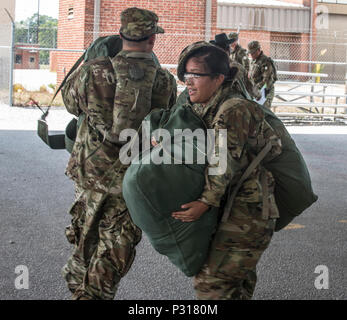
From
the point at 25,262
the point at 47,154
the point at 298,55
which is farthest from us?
the point at 298,55

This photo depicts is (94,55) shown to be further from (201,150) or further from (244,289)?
(244,289)

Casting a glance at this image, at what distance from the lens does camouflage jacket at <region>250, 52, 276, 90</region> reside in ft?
39.2

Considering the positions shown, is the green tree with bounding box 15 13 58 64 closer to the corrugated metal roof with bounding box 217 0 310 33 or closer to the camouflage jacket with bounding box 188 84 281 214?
the corrugated metal roof with bounding box 217 0 310 33

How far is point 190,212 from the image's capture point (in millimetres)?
2643

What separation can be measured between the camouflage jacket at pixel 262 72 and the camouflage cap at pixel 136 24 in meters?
8.79

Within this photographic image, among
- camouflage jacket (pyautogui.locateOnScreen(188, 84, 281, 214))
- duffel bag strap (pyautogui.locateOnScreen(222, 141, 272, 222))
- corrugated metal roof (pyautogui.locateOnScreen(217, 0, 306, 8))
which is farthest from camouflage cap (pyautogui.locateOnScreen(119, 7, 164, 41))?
corrugated metal roof (pyautogui.locateOnScreen(217, 0, 306, 8))

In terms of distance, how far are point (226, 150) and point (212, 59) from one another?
0.47 meters

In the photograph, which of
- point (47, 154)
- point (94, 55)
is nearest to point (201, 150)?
point (94, 55)

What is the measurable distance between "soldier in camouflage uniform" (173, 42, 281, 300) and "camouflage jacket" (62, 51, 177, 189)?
0.64 m

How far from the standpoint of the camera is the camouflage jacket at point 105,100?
3422 mm

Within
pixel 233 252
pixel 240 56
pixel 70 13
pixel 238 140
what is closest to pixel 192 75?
pixel 238 140

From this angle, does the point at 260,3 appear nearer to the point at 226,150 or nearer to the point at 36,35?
the point at 36,35

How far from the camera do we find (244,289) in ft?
9.81
